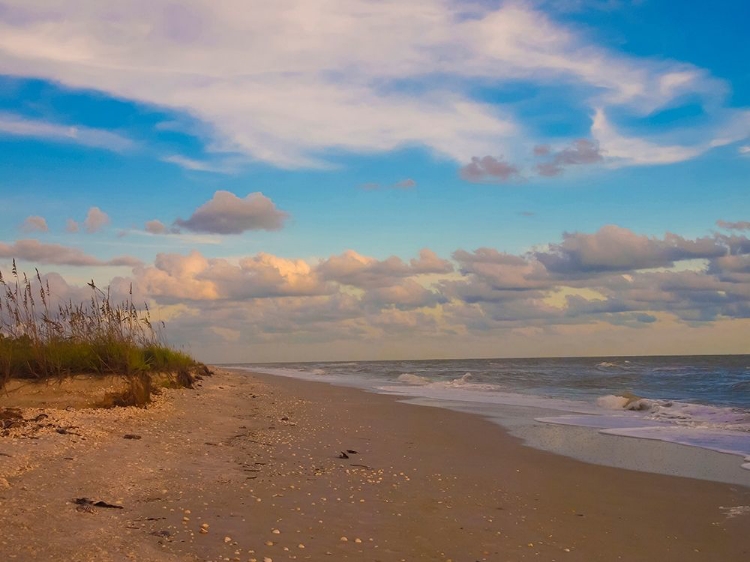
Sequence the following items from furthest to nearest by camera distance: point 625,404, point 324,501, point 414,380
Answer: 1. point 414,380
2. point 625,404
3. point 324,501

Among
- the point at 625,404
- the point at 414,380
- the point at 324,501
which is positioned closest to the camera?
the point at 324,501

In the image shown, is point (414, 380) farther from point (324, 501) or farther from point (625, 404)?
point (324, 501)

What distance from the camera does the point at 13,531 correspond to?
15.7 feet

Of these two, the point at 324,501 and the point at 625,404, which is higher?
the point at 324,501

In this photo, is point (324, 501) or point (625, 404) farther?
point (625, 404)

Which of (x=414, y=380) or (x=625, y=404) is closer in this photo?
(x=625, y=404)

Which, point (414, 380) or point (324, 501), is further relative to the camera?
point (414, 380)

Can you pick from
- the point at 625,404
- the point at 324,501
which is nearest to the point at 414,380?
the point at 625,404

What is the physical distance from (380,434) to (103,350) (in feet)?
21.8

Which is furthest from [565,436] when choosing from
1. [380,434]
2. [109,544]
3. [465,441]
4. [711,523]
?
[109,544]

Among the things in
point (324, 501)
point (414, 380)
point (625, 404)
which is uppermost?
point (324, 501)

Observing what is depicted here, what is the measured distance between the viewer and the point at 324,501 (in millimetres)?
6469

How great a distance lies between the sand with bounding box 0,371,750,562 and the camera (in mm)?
5047

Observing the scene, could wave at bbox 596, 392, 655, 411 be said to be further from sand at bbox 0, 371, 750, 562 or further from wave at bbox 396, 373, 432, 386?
wave at bbox 396, 373, 432, 386
